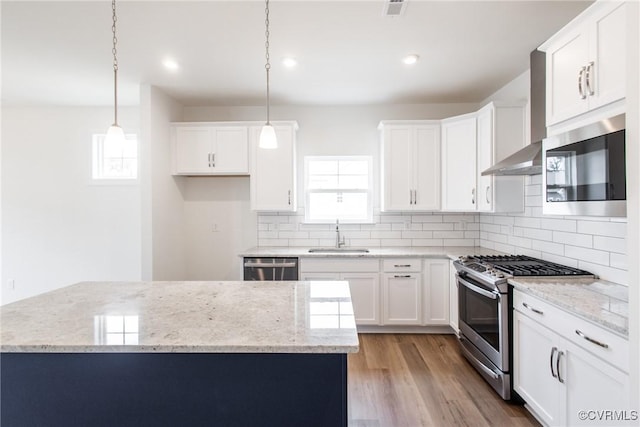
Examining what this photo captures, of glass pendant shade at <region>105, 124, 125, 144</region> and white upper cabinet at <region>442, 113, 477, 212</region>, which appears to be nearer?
glass pendant shade at <region>105, 124, 125, 144</region>

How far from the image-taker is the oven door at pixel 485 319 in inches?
88.4

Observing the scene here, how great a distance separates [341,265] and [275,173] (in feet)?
4.24

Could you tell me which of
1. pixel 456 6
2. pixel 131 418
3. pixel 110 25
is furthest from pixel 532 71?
pixel 131 418

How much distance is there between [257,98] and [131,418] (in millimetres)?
3284

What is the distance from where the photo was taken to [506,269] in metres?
2.36

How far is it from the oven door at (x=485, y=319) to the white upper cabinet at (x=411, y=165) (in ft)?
3.43

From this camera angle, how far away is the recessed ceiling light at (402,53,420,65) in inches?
107

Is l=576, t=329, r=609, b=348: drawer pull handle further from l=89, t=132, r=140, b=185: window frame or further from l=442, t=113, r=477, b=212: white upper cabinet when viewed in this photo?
l=89, t=132, r=140, b=185: window frame

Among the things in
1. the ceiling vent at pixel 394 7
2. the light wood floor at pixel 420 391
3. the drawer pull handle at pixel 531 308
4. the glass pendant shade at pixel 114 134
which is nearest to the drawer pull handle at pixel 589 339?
the drawer pull handle at pixel 531 308

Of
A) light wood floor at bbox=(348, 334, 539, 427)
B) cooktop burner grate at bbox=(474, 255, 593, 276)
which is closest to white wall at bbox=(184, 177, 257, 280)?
light wood floor at bbox=(348, 334, 539, 427)

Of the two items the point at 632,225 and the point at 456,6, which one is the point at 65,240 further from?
the point at 632,225

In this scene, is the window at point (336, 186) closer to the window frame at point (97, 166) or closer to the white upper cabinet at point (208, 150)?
the white upper cabinet at point (208, 150)

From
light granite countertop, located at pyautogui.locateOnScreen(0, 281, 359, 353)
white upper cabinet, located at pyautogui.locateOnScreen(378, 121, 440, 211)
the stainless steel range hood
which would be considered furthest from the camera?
white upper cabinet, located at pyautogui.locateOnScreen(378, 121, 440, 211)

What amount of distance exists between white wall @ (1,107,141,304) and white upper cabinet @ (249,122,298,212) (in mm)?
1694
